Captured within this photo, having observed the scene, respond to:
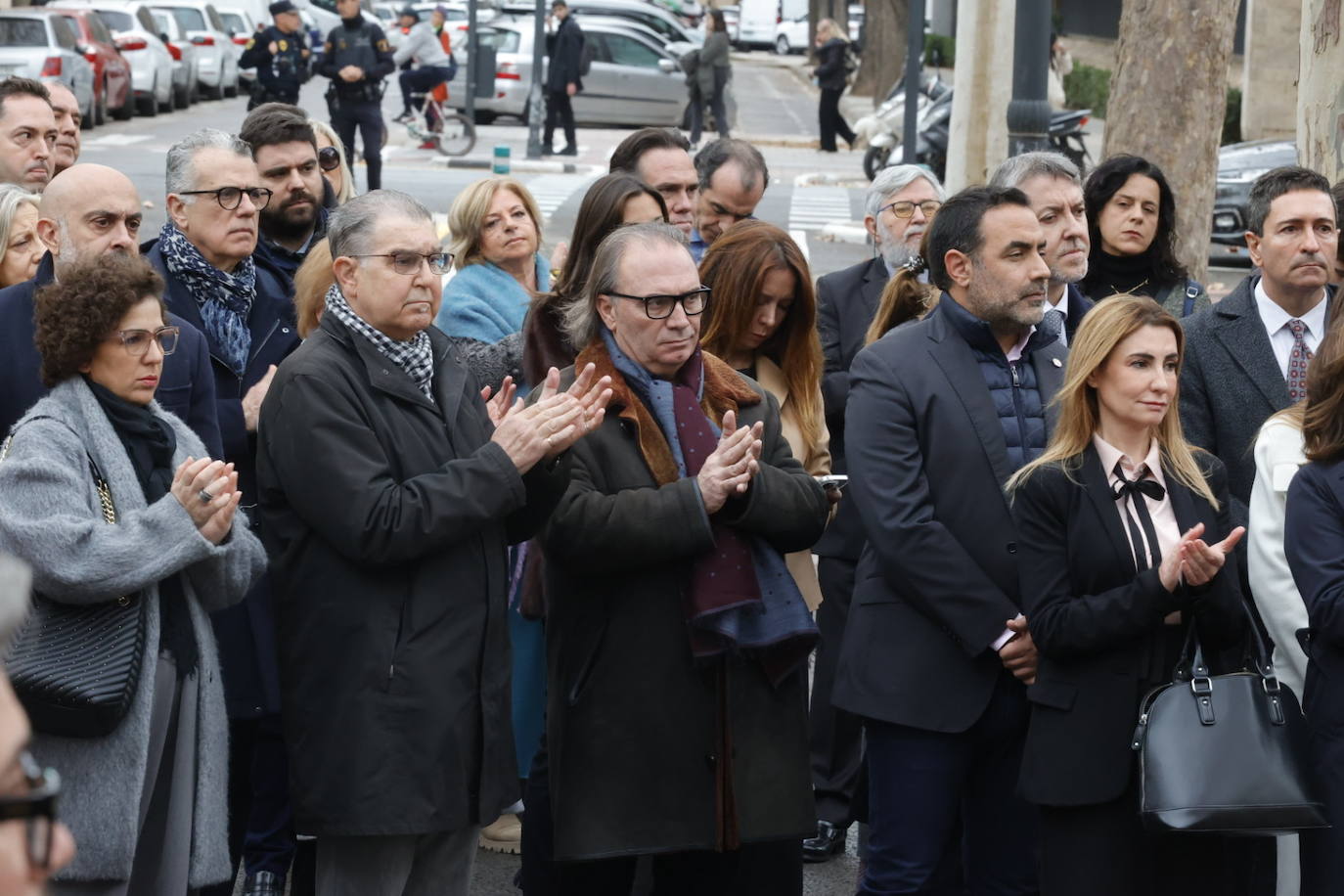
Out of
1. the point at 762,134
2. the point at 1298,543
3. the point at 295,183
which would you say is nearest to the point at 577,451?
the point at 1298,543

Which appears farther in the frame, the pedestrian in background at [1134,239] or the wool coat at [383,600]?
the pedestrian in background at [1134,239]

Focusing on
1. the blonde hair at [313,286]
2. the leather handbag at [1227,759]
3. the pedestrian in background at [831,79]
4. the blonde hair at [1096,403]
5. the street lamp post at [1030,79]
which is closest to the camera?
the leather handbag at [1227,759]

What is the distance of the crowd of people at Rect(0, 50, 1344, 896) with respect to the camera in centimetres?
420

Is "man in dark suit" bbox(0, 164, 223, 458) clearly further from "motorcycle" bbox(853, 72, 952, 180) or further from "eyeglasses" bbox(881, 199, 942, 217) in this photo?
"motorcycle" bbox(853, 72, 952, 180)

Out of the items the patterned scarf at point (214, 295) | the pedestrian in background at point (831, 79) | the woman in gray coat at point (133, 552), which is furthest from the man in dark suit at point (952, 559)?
the pedestrian in background at point (831, 79)

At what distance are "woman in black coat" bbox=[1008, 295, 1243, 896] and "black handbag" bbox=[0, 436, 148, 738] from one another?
2036mm

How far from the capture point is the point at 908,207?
22.0ft

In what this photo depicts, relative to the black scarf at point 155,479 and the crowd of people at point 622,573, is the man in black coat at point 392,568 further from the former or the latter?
the black scarf at point 155,479

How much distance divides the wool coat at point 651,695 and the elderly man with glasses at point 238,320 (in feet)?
3.60

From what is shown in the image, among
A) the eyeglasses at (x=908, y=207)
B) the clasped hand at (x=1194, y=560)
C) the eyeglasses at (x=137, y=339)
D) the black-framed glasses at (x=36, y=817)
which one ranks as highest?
the eyeglasses at (x=908, y=207)

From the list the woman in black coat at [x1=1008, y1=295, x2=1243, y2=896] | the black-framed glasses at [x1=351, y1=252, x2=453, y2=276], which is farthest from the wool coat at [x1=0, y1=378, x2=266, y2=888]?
the woman in black coat at [x1=1008, y1=295, x2=1243, y2=896]

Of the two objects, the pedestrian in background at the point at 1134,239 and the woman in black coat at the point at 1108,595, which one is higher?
the pedestrian in background at the point at 1134,239

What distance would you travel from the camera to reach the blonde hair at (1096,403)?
178 inches

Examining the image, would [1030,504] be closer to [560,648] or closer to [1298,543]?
[1298,543]
